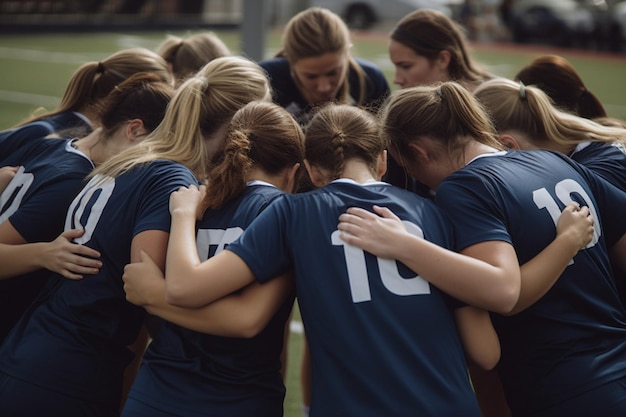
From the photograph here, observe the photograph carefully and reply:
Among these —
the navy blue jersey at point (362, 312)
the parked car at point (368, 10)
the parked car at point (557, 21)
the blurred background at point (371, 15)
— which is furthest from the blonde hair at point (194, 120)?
the parked car at point (368, 10)

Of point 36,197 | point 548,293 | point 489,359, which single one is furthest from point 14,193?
point 548,293

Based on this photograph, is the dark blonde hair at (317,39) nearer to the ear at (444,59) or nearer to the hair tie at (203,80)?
the ear at (444,59)

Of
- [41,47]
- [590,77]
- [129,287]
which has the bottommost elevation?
[41,47]

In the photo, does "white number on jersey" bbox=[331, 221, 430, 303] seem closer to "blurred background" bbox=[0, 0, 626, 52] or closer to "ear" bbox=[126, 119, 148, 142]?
"ear" bbox=[126, 119, 148, 142]

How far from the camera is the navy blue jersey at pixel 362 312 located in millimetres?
2461

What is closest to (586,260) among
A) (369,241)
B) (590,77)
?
(369,241)

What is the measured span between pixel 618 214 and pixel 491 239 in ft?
2.20

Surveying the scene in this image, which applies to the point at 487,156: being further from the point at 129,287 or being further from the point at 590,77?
the point at 590,77

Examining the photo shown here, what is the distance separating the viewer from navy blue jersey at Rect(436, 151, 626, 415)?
272 centimetres

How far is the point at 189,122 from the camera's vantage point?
312cm

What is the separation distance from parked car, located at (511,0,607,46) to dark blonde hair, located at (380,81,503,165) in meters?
22.9

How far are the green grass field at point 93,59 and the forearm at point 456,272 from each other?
8.31 metres

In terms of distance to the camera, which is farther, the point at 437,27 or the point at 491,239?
the point at 437,27

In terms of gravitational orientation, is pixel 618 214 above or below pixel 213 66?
below
